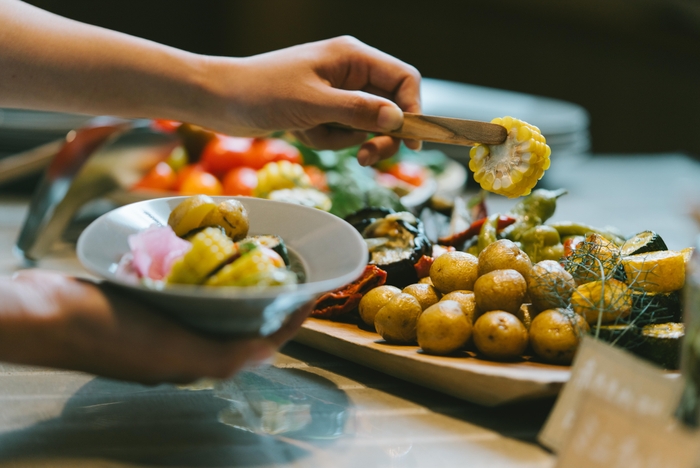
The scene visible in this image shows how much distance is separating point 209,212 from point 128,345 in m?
0.25

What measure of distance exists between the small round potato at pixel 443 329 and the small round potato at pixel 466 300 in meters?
0.03

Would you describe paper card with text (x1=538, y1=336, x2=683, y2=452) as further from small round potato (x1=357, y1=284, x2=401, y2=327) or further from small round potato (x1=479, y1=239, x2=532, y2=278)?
small round potato (x1=357, y1=284, x2=401, y2=327)

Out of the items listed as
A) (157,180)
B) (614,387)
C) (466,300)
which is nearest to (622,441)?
(614,387)

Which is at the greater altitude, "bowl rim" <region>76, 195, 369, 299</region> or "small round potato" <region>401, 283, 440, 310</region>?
"bowl rim" <region>76, 195, 369, 299</region>

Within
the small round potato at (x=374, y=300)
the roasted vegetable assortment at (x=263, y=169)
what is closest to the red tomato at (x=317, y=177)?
the roasted vegetable assortment at (x=263, y=169)

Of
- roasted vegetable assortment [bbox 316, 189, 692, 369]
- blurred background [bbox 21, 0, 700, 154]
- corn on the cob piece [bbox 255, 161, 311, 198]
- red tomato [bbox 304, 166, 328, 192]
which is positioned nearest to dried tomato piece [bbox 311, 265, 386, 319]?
roasted vegetable assortment [bbox 316, 189, 692, 369]

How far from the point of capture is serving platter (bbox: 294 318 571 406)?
854mm

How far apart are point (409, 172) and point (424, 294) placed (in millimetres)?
1199

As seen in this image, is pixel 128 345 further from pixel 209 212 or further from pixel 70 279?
pixel 209 212

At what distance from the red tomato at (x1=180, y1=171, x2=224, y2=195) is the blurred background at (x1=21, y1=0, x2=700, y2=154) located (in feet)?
10.5

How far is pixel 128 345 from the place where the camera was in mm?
744

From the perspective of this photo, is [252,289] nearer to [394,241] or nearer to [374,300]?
[374,300]

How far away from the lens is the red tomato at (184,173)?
2.15 m

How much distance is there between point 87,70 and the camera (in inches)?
51.3
